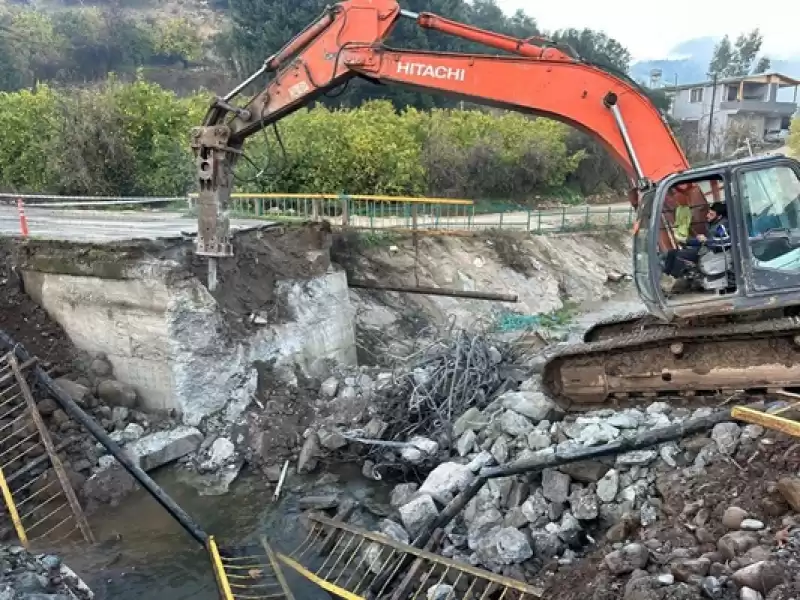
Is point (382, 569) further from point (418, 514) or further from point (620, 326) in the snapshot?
point (620, 326)

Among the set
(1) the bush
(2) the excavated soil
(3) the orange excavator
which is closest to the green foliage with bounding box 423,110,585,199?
(1) the bush

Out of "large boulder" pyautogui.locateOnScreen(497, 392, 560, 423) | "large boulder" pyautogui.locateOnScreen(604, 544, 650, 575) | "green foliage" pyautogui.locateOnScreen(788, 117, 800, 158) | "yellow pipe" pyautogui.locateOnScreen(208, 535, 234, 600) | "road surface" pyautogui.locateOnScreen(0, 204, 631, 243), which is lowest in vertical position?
"yellow pipe" pyautogui.locateOnScreen(208, 535, 234, 600)

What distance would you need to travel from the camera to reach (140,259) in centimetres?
862

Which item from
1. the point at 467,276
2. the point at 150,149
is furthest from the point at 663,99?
the point at 150,149

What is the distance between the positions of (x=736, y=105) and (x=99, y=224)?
155 feet

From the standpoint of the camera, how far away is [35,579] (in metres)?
4.79

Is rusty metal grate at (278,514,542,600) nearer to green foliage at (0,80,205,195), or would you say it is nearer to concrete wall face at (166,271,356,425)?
concrete wall face at (166,271,356,425)

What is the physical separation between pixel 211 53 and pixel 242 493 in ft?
170

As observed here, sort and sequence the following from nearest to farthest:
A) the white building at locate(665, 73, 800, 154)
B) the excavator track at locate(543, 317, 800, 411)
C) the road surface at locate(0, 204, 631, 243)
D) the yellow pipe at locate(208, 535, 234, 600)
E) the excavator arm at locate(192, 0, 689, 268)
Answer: the yellow pipe at locate(208, 535, 234, 600)
the excavator track at locate(543, 317, 800, 411)
the excavator arm at locate(192, 0, 689, 268)
the road surface at locate(0, 204, 631, 243)
the white building at locate(665, 73, 800, 154)

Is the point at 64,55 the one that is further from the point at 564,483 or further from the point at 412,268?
the point at 564,483

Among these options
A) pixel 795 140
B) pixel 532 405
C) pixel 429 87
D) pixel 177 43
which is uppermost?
pixel 177 43

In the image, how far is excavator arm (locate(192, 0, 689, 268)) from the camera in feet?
21.6

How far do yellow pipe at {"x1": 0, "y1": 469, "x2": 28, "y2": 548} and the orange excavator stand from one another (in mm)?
3466

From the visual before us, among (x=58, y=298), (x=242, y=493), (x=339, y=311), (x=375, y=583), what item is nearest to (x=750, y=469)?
(x=375, y=583)
